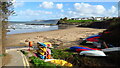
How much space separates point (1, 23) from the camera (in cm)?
920

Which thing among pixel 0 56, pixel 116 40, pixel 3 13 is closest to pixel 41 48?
pixel 0 56

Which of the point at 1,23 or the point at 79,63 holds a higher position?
the point at 1,23

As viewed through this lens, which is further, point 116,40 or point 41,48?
point 116,40

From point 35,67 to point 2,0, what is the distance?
4565 mm

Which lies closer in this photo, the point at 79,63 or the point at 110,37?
the point at 79,63

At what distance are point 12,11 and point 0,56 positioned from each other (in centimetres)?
296

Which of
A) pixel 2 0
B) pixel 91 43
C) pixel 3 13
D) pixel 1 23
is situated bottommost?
pixel 91 43

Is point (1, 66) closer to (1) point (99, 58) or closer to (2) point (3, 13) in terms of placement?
(2) point (3, 13)

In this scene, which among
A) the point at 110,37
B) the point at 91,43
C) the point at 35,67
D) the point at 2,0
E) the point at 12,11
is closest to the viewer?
the point at 35,67

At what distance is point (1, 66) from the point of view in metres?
7.72

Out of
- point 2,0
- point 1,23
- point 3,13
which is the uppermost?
point 2,0

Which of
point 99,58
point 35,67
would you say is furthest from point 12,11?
point 99,58

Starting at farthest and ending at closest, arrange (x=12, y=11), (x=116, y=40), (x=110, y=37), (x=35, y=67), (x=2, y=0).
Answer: (x=110, y=37) < (x=116, y=40) < (x=12, y=11) < (x=2, y=0) < (x=35, y=67)

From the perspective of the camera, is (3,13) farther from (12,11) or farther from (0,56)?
(0,56)
